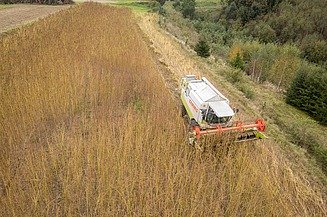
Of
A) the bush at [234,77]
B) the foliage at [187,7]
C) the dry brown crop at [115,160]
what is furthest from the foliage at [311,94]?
the foliage at [187,7]

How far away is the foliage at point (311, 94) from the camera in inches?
858

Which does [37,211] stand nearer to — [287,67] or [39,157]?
[39,157]

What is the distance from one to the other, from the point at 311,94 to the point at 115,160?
19305 mm

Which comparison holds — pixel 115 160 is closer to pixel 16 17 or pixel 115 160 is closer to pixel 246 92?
pixel 246 92

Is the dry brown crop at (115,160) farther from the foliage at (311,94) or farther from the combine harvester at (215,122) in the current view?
the foliage at (311,94)

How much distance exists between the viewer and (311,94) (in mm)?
22766

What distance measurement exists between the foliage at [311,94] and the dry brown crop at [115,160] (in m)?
13.9

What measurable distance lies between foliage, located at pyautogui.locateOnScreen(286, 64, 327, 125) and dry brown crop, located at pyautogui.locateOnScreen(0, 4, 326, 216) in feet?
45.5

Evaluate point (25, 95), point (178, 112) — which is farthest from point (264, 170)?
point (25, 95)

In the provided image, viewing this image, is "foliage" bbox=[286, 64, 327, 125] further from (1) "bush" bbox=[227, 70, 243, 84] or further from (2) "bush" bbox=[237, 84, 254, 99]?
(2) "bush" bbox=[237, 84, 254, 99]

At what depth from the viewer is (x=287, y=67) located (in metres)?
32.0

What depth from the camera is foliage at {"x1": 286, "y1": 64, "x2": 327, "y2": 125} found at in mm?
21797

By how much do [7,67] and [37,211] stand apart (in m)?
7.66

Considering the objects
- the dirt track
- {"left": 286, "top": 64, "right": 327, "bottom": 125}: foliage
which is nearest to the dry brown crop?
the dirt track
